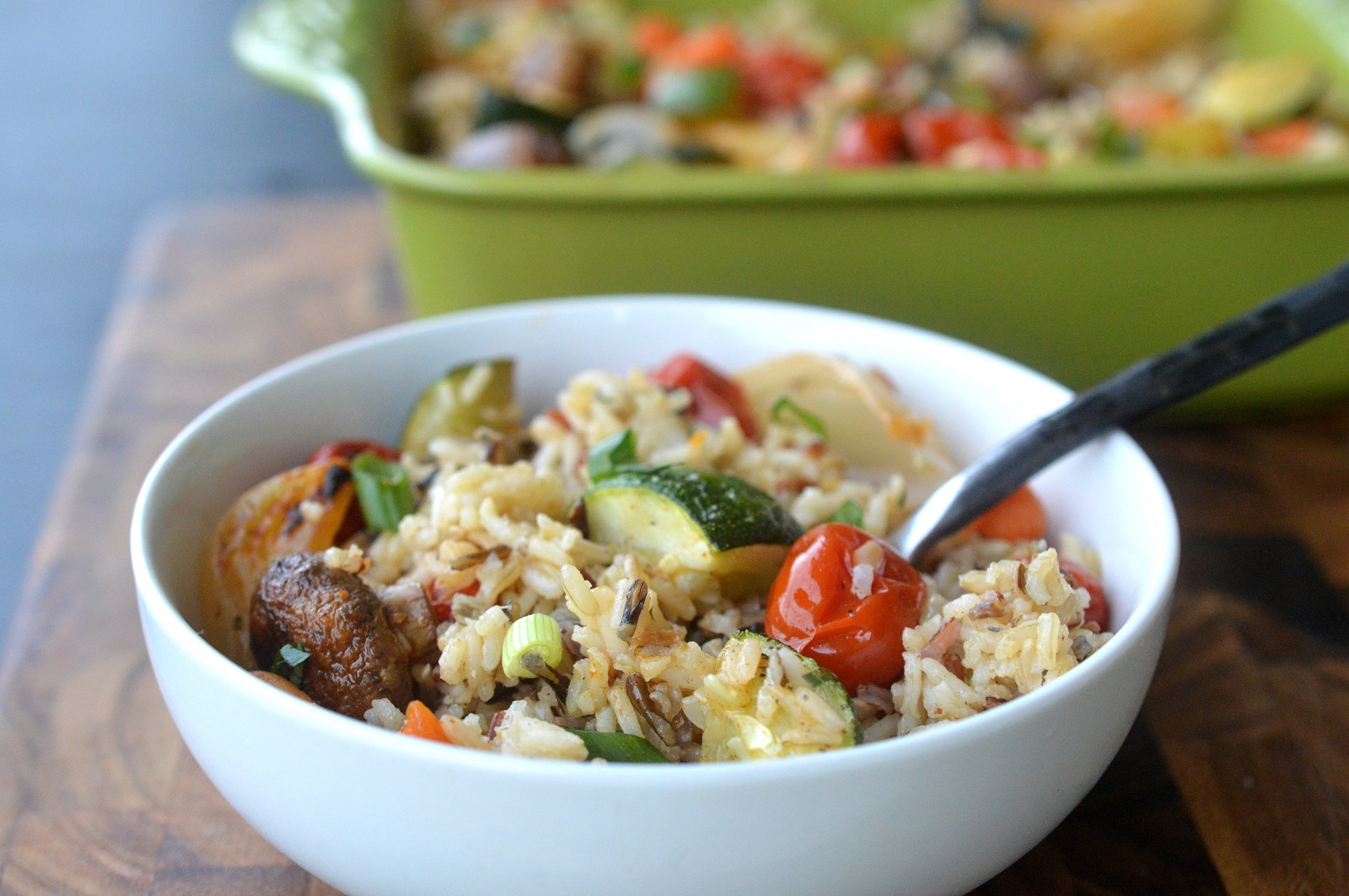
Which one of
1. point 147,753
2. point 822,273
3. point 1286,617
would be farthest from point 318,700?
point 1286,617

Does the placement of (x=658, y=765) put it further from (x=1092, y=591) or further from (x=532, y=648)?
(x=1092, y=591)

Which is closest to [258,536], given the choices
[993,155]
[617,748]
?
[617,748]

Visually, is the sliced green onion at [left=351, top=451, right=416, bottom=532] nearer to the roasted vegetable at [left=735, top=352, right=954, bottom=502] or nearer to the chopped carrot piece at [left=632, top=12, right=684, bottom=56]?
the roasted vegetable at [left=735, top=352, right=954, bottom=502]

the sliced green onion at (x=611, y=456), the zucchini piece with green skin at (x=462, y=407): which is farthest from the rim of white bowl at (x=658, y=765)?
the sliced green onion at (x=611, y=456)

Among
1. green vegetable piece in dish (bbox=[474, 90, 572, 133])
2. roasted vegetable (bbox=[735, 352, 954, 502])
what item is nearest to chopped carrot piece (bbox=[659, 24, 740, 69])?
green vegetable piece in dish (bbox=[474, 90, 572, 133])

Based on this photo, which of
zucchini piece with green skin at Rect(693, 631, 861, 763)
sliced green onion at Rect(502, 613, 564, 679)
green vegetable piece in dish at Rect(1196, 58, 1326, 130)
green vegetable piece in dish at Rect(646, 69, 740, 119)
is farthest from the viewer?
green vegetable piece in dish at Rect(646, 69, 740, 119)

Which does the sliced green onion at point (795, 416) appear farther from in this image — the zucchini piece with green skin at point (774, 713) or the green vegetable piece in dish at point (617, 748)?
the green vegetable piece in dish at point (617, 748)
